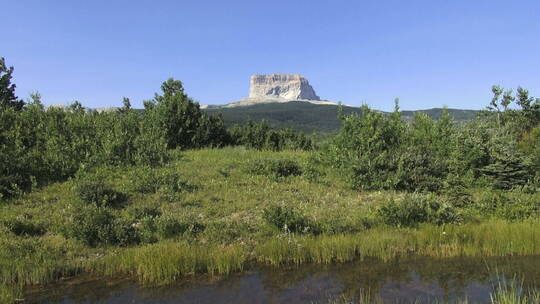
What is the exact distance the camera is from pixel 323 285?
759 cm

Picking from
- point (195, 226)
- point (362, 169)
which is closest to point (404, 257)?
point (195, 226)

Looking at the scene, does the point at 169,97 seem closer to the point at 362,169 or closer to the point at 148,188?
the point at 148,188

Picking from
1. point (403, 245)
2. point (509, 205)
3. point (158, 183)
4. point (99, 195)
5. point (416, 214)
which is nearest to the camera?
point (403, 245)

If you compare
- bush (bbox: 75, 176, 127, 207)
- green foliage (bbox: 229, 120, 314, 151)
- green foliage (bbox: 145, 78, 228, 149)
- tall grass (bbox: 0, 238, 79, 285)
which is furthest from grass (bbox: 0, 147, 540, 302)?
green foliage (bbox: 229, 120, 314, 151)

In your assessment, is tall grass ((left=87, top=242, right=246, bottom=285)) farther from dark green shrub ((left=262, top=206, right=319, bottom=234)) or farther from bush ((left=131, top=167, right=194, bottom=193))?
bush ((left=131, top=167, right=194, bottom=193))

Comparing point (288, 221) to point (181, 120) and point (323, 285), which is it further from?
point (181, 120)

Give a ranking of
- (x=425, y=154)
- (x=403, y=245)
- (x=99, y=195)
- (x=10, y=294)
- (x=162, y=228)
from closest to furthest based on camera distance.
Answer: (x=10, y=294)
(x=403, y=245)
(x=162, y=228)
(x=99, y=195)
(x=425, y=154)

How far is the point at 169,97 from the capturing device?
2559 cm

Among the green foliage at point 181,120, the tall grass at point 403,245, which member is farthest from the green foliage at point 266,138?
the tall grass at point 403,245

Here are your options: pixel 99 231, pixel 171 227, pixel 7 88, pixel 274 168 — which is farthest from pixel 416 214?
pixel 7 88

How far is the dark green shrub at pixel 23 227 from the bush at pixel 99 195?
165 centimetres

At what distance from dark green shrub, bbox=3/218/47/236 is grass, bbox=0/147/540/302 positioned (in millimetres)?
73

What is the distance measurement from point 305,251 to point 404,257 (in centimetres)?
236

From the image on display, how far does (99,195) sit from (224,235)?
479 centimetres
